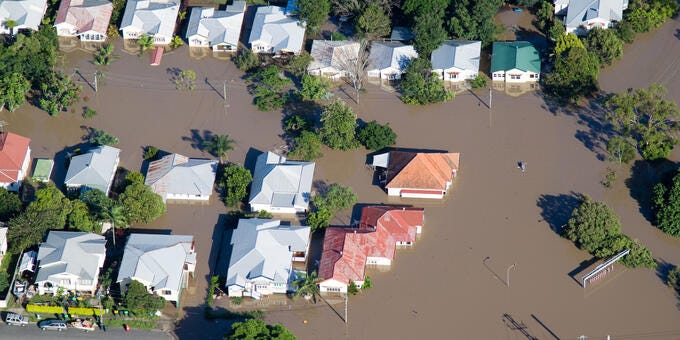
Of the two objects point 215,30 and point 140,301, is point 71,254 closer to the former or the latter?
point 140,301

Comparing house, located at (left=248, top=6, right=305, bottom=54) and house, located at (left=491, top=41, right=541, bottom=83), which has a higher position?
house, located at (left=491, top=41, right=541, bottom=83)

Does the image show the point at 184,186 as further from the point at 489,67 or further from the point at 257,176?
the point at 489,67

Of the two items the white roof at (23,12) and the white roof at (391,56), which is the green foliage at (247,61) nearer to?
the white roof at (391,56)

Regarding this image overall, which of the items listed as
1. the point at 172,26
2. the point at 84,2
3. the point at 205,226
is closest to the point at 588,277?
the point at 205,226

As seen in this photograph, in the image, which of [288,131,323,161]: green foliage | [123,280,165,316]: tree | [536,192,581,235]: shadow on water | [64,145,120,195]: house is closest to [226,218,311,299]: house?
[123,280,165,316]: tree

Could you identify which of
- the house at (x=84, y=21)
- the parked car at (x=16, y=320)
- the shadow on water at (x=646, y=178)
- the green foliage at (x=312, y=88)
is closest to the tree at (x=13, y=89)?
the house at (x=84, y=21)

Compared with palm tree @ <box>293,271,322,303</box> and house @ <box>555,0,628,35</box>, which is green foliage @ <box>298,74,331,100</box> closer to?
palm tree @ <box>293,271,322,303</box>
